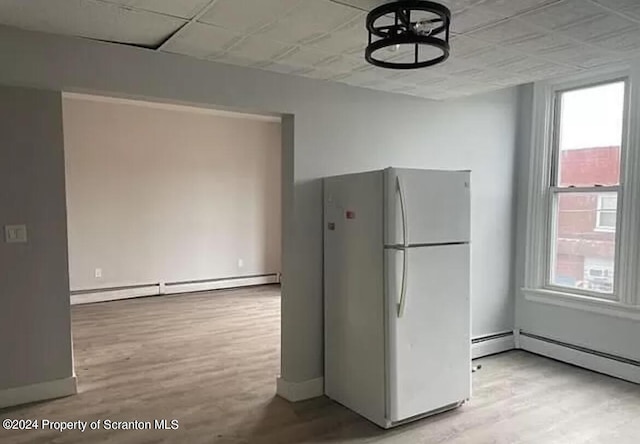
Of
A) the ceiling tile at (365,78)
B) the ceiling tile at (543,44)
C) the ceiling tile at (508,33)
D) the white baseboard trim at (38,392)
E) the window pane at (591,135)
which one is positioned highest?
the ceiling tile at (543,44)

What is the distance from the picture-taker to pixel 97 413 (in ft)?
10.1

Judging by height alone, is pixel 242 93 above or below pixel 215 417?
above

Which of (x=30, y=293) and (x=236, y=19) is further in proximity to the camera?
(x=30, y=293)

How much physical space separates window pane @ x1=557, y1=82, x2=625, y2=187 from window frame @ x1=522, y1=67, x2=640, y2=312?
6 centimetres

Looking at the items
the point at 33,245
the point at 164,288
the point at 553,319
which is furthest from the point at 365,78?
the point at 164,288

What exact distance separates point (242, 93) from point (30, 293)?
75.7 inches

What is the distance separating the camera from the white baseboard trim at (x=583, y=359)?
3.74m

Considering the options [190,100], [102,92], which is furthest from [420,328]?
[102,92]

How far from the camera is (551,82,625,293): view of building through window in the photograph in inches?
155

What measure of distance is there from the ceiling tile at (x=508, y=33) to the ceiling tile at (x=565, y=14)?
0.20 ft

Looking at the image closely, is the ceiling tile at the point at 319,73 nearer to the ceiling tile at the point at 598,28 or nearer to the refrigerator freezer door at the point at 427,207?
the refrigerator freezer door at the point at 427,207

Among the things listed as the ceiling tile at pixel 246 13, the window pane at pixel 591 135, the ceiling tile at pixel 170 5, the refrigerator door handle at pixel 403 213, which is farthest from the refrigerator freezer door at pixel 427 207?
the window pane at pixel 591 135

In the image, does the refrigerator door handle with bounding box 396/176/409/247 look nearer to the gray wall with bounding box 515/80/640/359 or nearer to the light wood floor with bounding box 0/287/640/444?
the light wood floor with bounding box 0/287/640/444

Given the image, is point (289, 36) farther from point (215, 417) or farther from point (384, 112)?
point (215, 417)
